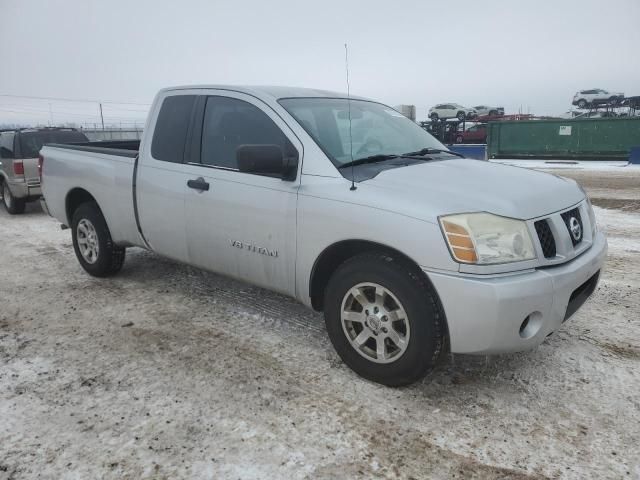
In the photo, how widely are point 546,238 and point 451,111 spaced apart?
33.1 meters

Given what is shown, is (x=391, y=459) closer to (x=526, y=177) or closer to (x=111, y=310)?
(x=526, y=177)

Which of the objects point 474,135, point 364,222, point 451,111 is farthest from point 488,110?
point 364,222

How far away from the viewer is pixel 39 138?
9.55 meters

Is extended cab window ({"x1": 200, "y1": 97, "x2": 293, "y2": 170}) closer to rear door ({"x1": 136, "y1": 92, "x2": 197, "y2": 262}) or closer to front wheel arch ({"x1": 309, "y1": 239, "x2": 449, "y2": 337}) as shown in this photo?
rear door ({"x1": 136, "y1": 92, "x2": 197, "y2": 262})

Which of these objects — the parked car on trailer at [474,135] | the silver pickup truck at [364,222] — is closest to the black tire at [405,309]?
the silver pickup truck at [364,222]

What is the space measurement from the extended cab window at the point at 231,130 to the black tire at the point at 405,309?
1073mm

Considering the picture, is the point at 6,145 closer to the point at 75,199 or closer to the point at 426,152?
the point at 75,199

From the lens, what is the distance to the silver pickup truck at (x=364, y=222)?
2646 millimetres

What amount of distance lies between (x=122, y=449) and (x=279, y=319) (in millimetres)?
1784

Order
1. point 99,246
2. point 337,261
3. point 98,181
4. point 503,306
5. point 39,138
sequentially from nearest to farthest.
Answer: point 503,306 → point 337,261 → point 98,181 → point 99,246 → point 39,138

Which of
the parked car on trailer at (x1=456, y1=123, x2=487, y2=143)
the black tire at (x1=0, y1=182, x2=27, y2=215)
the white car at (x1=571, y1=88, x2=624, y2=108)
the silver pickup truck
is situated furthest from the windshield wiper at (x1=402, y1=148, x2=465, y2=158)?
the white car at (x1=571, y1=88, x2=624, y2=108)

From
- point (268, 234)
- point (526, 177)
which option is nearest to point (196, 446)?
point (268, 234)

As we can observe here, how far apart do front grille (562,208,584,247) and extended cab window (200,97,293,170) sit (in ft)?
6.08

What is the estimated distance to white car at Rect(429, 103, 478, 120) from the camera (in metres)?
33.6
